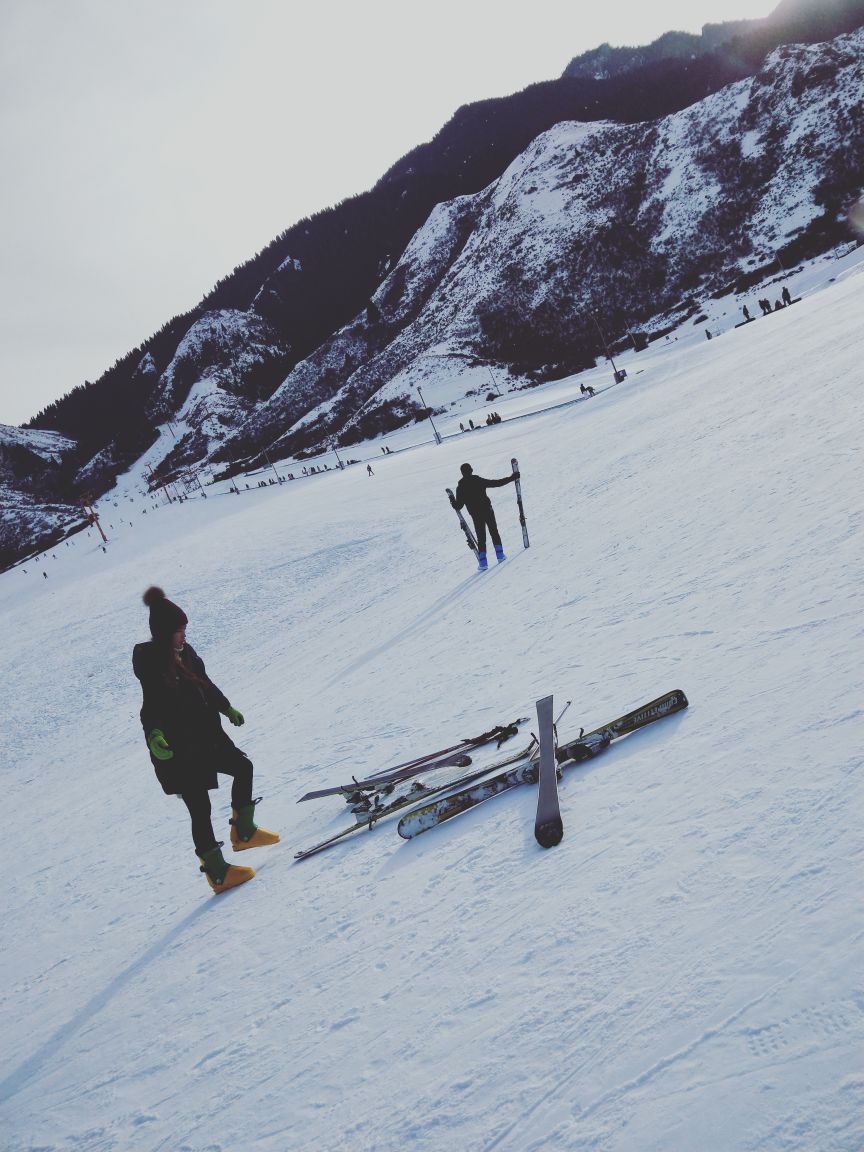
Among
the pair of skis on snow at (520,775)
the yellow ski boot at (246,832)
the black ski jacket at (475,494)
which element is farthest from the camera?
the black ski jacket at (475,494)

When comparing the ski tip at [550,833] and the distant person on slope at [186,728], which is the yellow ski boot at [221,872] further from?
the ski tip at [550,833]

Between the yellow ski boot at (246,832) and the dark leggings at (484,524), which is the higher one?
the dark leggings at (484,524)

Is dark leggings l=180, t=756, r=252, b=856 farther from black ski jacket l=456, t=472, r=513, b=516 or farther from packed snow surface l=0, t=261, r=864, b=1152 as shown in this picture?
black ski jacket l=456, t=472, r=513, b=516

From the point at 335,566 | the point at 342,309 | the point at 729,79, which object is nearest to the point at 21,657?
the point at 335,566

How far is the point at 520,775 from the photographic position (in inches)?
154

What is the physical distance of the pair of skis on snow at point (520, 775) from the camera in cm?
379

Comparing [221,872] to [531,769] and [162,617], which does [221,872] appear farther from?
[531,769]

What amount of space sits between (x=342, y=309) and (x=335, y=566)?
182 m

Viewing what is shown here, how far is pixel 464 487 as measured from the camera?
32.7 feet

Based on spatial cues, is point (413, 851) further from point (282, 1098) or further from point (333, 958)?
point (282, 1098)

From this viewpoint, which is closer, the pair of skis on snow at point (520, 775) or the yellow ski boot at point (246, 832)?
the pair of skis on snow at point (520, 775)

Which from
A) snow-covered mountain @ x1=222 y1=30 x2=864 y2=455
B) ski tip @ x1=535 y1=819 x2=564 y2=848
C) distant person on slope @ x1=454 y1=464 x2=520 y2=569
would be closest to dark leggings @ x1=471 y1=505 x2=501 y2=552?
distant person on slope @ x1=454 y1=464 x2=520 y2=569

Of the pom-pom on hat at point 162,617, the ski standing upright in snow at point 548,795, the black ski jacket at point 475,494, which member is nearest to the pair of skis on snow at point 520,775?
the ski standing upright in snow at point 548,795

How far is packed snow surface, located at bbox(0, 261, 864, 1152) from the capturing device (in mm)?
2053
